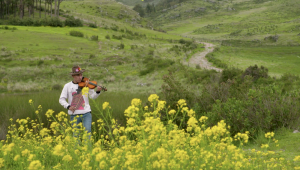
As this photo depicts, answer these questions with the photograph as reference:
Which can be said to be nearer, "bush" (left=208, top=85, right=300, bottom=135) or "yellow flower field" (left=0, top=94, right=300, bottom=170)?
"yellow flower field" (left=0, top=94, right=300, bottom=170)

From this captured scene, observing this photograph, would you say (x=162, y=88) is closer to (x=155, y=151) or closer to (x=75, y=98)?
(x=75, y=98)

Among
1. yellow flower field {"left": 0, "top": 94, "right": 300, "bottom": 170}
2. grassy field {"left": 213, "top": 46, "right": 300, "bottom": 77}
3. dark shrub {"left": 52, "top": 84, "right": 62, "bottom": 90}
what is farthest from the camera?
grassy field {"left": 213, "top": 46, "right": 300, "bottom": 77}

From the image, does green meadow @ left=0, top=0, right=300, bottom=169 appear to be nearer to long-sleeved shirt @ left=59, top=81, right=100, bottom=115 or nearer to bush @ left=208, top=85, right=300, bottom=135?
bush @ left=208, top=85, right=300, bottom=135

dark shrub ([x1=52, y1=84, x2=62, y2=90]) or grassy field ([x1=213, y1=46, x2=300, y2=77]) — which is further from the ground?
grassy field ([x1=213, y1=46, x2=300, y2=77])

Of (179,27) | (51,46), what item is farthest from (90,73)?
(179,27)

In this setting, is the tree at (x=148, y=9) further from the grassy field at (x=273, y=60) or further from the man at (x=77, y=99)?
the man at (x=77, y=99)

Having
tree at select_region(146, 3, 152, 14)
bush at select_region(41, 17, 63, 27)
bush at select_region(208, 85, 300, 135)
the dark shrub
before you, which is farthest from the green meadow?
tree at select_region(146, 3, 152, 14)

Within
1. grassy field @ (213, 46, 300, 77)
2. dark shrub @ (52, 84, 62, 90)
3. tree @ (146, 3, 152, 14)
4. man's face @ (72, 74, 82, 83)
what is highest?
tree @ (146, 3, 152, 14)

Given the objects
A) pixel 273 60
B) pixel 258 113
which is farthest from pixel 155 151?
pixel 273 60

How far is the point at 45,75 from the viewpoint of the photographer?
1502 cm

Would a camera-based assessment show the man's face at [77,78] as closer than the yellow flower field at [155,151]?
No

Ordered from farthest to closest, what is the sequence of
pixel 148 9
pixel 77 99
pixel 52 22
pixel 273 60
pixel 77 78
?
pixel 148 9 < pixel 52 22 < pixel 273 60 < pixel 77 78 < pixel 77 99

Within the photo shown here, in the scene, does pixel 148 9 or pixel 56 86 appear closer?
pixel 56 86

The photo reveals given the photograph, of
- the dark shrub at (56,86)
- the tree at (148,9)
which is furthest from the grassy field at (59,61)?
the tree at (148,9)
